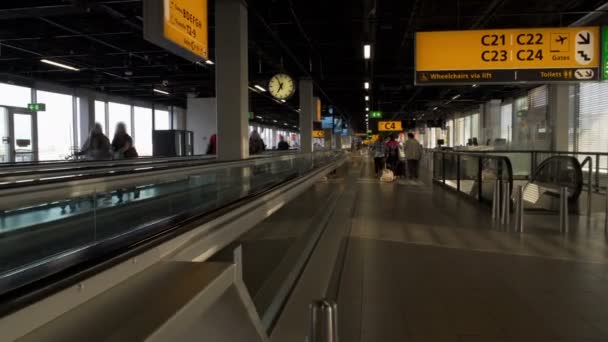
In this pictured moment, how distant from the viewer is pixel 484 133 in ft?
104

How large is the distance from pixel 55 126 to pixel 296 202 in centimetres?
1702

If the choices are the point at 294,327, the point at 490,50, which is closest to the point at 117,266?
the point at 294,327

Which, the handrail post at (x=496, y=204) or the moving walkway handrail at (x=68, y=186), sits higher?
the moving walkway handrail at (x=68, y=186)

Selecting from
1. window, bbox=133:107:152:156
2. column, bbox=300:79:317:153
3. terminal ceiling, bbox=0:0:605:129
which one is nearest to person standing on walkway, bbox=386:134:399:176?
terminal ceiling, bbox=0:0:605:129

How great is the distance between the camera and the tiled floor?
3514 millimetres

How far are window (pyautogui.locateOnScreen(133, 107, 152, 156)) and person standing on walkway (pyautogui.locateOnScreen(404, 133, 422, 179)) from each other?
17.7m

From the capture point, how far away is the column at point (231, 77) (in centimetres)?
998

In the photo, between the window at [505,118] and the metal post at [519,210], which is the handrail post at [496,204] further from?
the window at [505,118]

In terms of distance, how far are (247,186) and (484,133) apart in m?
27.8

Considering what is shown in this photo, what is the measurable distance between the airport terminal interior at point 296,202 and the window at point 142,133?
28.3ft

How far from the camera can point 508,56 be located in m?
10.0

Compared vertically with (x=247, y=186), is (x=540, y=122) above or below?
above

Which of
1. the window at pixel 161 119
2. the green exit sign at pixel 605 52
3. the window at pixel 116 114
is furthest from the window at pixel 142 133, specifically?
the green exit sign at pixel 605 52

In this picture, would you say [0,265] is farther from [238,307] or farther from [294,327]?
[294,327]
